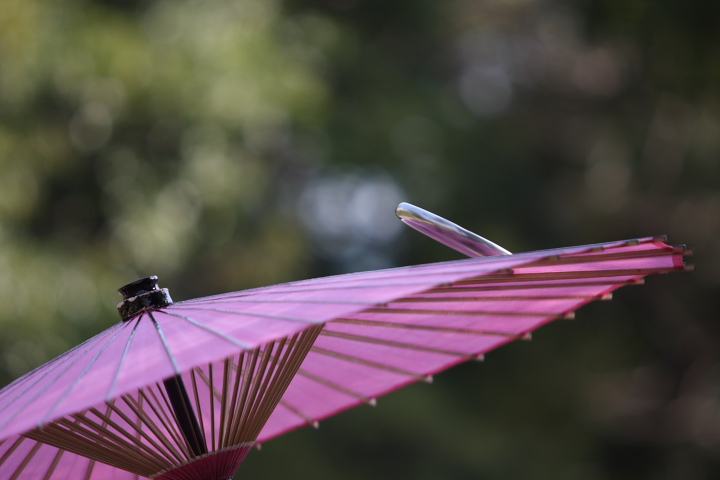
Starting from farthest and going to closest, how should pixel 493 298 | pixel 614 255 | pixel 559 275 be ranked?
pixel 493 298 → pixel 559 275 → pixel 614 255

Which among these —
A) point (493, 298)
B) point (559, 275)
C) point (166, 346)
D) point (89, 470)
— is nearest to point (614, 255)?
point (559, 275)

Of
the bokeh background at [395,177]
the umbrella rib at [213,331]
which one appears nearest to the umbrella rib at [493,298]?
the umbrella rib at [213,331]

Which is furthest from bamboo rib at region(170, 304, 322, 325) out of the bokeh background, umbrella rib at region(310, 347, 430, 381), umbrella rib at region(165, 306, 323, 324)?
the bokeh background

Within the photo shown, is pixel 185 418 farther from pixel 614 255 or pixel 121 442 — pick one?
pixel 614 255

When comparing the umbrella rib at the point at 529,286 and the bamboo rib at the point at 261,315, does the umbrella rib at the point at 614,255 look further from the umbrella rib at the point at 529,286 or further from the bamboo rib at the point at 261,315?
the bamboo rib at the point at 261,315

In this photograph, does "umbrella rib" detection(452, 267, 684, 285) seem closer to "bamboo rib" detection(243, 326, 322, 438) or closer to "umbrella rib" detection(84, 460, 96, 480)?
"bamboo rib" detection(243, 326, 322, 438)
